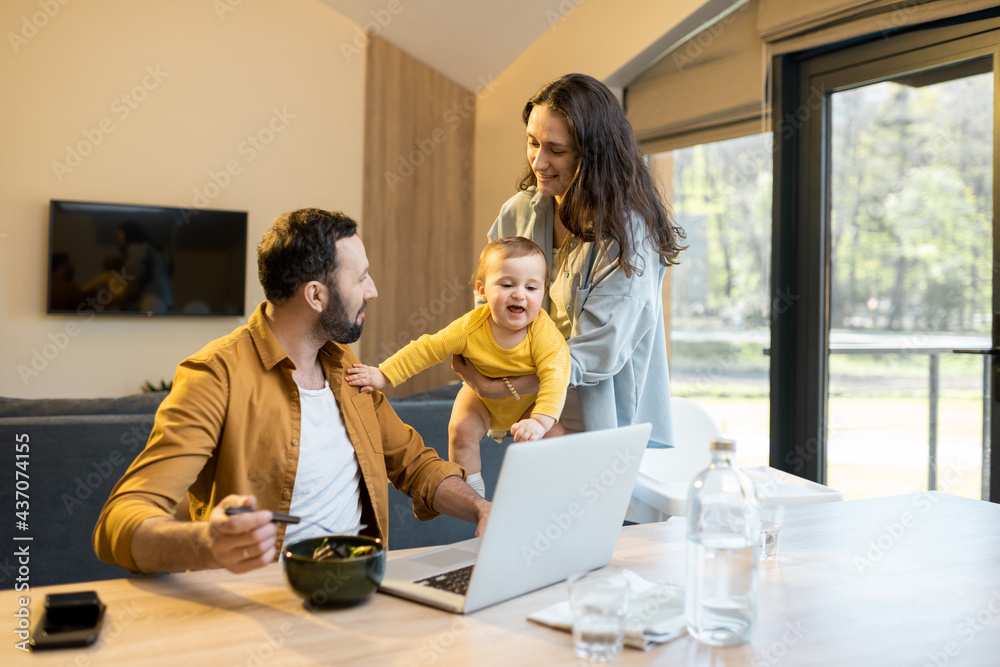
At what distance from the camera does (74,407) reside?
8.87 feet

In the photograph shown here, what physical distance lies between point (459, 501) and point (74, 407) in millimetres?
1691

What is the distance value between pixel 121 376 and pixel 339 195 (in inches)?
68.6

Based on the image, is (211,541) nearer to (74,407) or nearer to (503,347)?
(503,347)

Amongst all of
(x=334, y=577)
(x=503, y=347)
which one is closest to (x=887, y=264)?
(x=503, y=347)

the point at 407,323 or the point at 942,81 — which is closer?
the point at 942,81

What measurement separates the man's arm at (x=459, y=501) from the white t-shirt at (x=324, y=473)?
0.17m

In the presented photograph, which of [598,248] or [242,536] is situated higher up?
[598,248]

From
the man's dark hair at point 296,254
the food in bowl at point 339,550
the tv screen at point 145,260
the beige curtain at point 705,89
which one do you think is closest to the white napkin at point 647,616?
the food in bowl at point 339,550

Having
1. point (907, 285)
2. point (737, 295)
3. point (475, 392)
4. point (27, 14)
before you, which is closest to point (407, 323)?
point (737, 295)

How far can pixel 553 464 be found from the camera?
107 cm

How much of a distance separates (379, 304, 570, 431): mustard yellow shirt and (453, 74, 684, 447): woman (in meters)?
0.03

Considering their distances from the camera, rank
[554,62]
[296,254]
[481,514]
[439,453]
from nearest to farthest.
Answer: [481,514]
[296,254]
[439,453]
[554,62]

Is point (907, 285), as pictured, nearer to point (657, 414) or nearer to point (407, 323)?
point (657, 414)

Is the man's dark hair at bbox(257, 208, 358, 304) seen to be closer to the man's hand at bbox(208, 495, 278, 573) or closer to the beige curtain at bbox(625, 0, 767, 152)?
the man's hand at bbox(208, 495, 278, 573)
